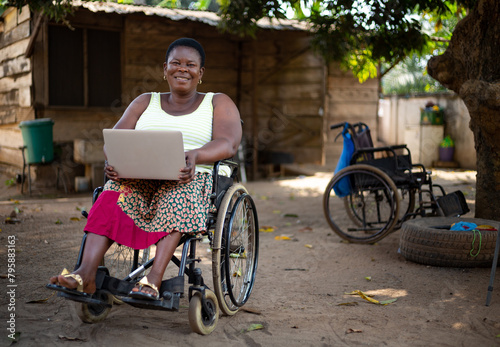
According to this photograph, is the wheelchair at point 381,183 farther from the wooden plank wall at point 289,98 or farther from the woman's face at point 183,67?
the wooden plank wall at point 289,98

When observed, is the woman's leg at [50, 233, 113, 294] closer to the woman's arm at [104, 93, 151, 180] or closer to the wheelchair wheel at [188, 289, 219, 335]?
the wheelchair wheel at [188, 289, 219, 335]

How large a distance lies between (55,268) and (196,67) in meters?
2.03

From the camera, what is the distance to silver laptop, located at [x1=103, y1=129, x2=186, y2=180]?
2.59m

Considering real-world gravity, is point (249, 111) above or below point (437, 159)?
above

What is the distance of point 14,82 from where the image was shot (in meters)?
9.98

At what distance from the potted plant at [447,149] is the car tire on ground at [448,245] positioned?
9128 millimetres

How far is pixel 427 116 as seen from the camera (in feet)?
43.7

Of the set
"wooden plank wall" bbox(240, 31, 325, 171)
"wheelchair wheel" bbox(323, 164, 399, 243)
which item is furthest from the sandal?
"wooden plank wall" bbox(240, 31, 325, 171)

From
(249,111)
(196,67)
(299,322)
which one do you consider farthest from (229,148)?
(249,111)

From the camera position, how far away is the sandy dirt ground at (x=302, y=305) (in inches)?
107

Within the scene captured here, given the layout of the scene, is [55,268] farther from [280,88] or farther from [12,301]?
[280,88]

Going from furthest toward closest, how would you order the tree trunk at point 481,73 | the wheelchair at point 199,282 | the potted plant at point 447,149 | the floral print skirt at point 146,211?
the potted plant at point 447,149 → the tree trunk at point 481,73 → the floral print skirt at point 146,211 → the wheelchair at point 199,282

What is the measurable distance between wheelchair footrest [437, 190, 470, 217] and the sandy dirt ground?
0.57 meters

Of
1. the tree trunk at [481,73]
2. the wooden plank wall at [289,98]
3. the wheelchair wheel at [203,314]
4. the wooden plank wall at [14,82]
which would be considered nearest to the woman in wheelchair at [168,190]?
the wheelchair wheel at [203,314]
